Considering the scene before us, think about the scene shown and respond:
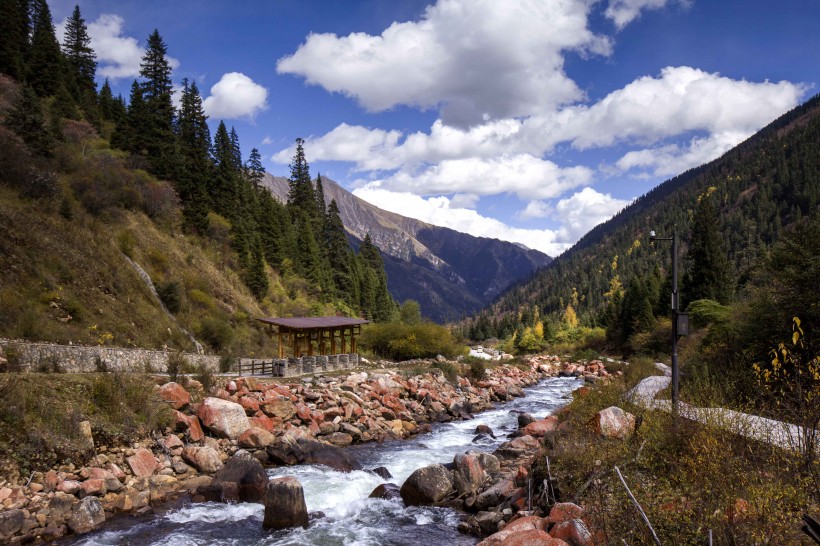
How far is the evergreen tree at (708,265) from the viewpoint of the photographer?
47.8 meters

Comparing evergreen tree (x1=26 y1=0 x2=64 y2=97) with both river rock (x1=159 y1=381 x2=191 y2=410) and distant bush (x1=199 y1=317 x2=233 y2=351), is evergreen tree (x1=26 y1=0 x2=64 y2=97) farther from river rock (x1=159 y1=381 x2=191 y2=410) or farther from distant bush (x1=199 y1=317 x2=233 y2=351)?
river rock (x1=159 y1=381 x2=191 y2=410)

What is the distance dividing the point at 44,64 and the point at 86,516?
178 feet

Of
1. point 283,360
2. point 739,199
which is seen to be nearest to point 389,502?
point 283,360

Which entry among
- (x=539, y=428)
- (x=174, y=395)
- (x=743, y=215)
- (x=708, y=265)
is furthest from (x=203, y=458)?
(x=743, y=215)

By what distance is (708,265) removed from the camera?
48844mm

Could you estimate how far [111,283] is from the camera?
2758cm

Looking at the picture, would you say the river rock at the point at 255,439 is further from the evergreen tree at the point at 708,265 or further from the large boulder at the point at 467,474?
the evergreen tree at the point at 708,265

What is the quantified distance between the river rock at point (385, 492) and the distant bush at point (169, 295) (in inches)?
920

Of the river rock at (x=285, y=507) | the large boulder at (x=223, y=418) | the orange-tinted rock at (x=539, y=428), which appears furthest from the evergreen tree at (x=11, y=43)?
the orange-tinted rock at (x=539, y=428)

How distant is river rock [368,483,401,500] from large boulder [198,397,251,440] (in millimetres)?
6137

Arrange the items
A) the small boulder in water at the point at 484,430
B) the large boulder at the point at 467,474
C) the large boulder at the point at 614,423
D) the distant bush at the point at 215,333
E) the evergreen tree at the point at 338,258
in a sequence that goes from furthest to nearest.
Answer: the evergreen tree at the point at 338,258 < the distant bush at the point at 215,333 < the small boulder in water at the point at 484,430 < the large boulder at the point at 467,474 < the large boulder at the point at 614,423

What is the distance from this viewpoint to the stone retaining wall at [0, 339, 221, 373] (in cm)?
1681

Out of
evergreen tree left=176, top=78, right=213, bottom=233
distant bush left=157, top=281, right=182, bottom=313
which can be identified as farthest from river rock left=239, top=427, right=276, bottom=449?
evergreen tree left=176, top=78, right=213, bottom=233

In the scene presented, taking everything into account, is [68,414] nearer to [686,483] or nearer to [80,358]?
[80,358]
